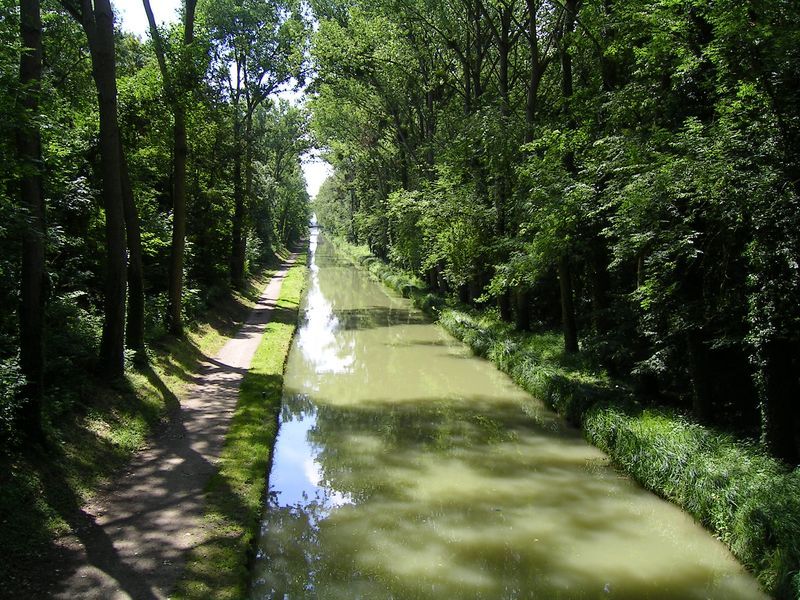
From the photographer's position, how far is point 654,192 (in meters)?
9.13

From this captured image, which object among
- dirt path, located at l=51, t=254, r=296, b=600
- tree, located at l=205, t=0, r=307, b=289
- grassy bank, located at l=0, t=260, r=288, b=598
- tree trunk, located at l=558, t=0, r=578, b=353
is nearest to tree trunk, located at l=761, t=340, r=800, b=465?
tree trunk, located at l=558, t=0, r=578, b=353

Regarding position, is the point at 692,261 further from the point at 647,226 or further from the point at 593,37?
the point at 593,37

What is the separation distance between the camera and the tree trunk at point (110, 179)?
11219mm

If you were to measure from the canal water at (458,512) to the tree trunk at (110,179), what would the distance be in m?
3.72

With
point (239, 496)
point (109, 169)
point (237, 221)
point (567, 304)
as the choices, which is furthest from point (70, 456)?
point (237, 221)

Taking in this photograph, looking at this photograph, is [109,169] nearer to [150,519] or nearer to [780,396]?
[150,519]

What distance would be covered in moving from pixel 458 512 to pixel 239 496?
10.1ft

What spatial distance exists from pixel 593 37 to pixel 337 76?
1712 centimetres

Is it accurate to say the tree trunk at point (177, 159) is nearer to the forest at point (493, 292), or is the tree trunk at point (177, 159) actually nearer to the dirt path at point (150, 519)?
the forest at point (493, 292)

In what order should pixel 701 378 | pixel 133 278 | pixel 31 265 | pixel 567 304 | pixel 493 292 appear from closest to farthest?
1. pixel 31 265
2. pixel 701 378
3. pixel 133 278
4. pixel 567 304
5. pixel 493 292

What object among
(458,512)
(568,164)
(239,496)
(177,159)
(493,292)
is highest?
(568,164)

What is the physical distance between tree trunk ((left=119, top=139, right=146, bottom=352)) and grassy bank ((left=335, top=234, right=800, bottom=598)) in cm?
913

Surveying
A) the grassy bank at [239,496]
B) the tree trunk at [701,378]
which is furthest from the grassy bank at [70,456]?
the tree trunk at [701,378]

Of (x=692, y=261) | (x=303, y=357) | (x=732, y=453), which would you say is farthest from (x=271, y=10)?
(x=732, y=453)
